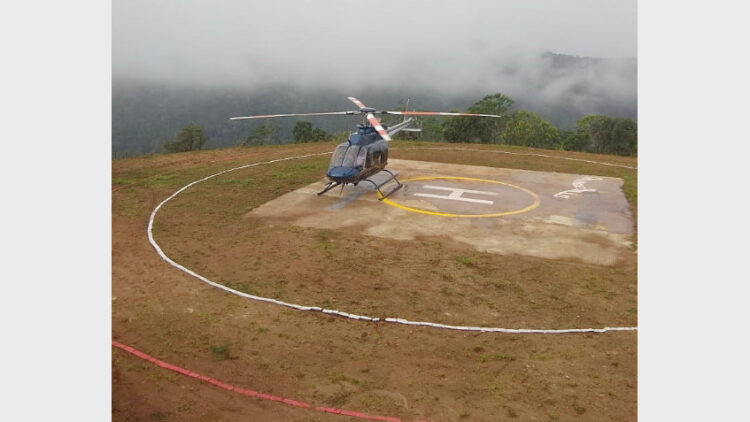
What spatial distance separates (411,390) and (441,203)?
11540 millimetres

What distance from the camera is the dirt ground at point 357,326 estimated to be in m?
8.27

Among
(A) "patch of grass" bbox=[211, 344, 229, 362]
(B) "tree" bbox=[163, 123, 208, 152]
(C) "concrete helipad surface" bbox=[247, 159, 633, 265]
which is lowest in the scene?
(A) "patch of grass" bbox=[211, 344, 229, 362]

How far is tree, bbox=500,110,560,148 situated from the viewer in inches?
2773

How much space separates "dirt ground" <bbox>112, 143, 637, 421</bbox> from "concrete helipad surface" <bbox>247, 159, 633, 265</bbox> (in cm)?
74

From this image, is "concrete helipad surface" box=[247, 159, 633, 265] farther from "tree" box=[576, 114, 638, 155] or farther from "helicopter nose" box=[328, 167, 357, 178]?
"tree" box=[576, 114, 638, 155]

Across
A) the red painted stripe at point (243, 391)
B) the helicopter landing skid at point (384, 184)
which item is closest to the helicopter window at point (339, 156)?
the helicopter landing skid at point (384, 184)

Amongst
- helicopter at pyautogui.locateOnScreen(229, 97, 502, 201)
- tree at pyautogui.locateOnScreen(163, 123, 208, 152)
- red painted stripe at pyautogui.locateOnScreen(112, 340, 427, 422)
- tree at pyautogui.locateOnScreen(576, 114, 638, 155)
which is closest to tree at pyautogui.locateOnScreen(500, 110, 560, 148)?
tree at pyautogui.locateOnScreen(576, 114, 638, 155)

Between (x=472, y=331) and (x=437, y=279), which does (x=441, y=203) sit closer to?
(x=437, y=279)

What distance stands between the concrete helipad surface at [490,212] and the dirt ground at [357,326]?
2.43 ft

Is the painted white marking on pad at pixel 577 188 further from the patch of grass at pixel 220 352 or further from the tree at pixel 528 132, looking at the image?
the tree at pixel 528 132

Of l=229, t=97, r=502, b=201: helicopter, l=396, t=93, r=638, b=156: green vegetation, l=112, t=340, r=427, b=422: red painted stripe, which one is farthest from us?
l=396, t=93, r=638, b=156: green vegetation

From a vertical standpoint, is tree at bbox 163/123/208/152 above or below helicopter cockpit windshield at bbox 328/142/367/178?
above

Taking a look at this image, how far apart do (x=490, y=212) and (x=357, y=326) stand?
9206mm

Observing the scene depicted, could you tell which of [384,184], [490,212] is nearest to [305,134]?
[384,184]
